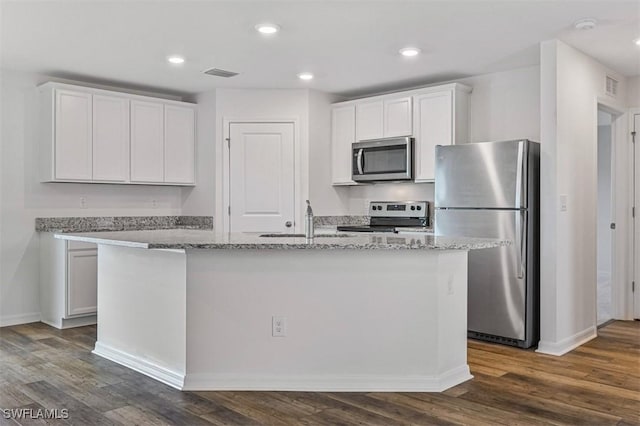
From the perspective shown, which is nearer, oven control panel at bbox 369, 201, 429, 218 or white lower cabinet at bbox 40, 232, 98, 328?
white lower cabinet at bbox 40, 232, 98, 328

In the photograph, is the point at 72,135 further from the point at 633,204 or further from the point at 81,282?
the point at 633,204

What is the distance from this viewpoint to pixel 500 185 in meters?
4.30

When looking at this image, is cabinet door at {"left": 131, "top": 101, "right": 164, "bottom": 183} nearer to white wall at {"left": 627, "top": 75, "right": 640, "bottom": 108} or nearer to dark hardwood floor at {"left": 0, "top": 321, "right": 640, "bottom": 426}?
dark hardwood floor at {"left": 0, "top": 321, "right": 640, "bottom": 426}

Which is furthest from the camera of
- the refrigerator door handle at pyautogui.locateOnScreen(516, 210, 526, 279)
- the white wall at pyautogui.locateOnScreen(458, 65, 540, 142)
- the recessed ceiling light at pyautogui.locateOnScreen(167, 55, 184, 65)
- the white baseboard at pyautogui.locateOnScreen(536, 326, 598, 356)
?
the white wall at pyautogui.locateOnScreen(458, 65, 540, 142)

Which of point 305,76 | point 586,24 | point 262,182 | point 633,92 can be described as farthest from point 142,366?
point 633,92

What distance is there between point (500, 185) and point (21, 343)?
396cm

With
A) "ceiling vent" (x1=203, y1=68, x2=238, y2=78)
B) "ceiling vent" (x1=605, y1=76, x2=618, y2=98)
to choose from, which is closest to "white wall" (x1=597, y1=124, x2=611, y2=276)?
"ceiling vent" (x1=605, y1=76, x2=618, y2=98)

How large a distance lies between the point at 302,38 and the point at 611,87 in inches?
116

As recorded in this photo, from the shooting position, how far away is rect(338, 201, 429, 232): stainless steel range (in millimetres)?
5438

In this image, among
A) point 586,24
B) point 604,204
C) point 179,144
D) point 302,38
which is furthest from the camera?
point 604,204

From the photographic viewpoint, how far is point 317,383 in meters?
3.21

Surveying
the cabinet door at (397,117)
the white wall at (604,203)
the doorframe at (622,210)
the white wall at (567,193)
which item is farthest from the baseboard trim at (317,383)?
the white wall at (604,203)

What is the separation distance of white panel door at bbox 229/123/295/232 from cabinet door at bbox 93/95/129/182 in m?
1.08

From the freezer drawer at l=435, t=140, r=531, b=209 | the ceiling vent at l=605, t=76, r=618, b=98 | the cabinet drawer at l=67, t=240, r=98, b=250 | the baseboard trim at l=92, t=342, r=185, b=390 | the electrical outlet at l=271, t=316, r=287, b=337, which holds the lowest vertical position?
the baseboard trim at l=92, t=342, r=185, b=390
